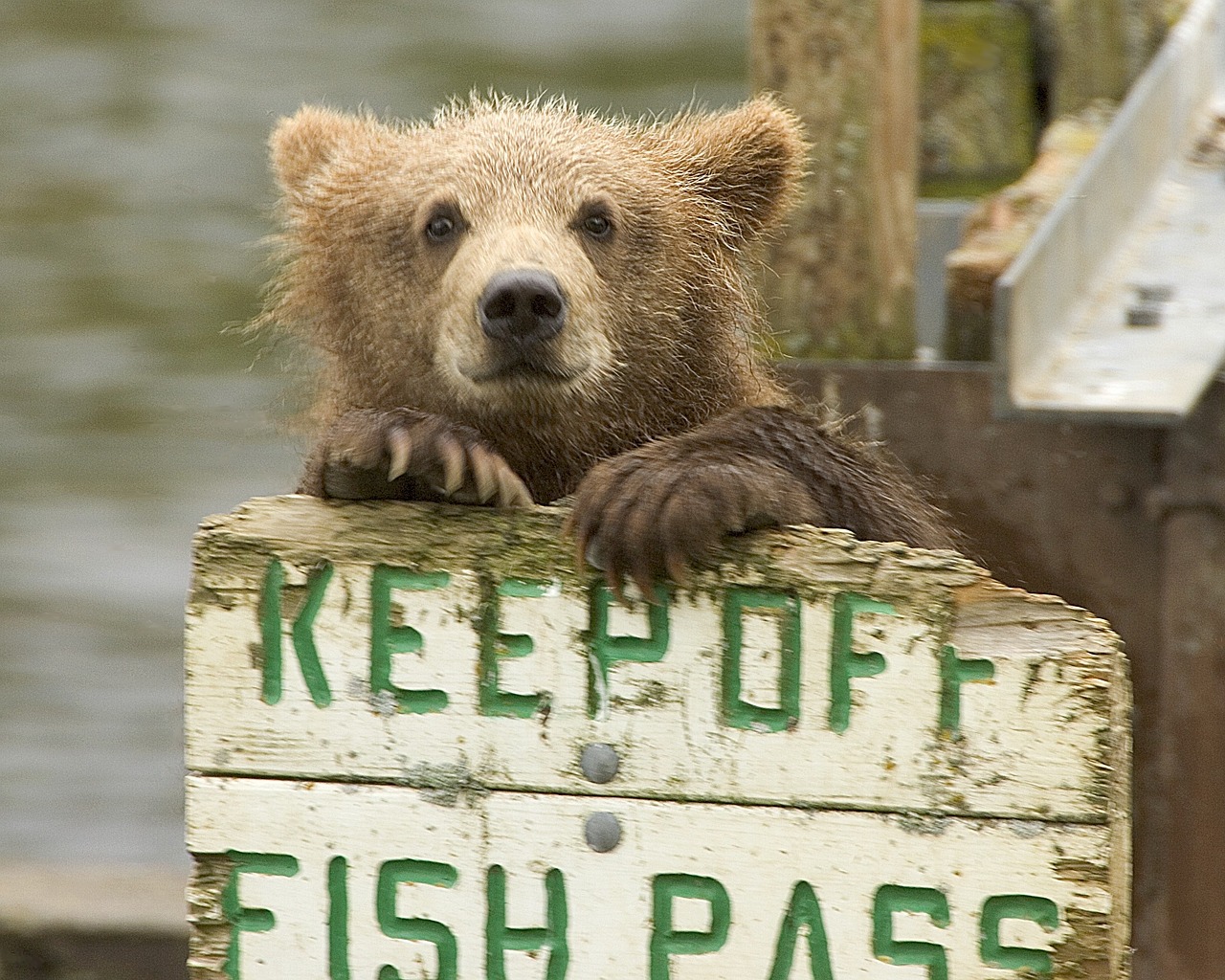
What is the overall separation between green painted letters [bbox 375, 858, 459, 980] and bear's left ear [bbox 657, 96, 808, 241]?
1.61 m

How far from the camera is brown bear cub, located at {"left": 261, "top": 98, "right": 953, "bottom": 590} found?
2633 millimetres

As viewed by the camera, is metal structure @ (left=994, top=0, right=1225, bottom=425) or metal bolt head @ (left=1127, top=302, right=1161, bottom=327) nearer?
metal structure @ (left=994, top=0, right=1225, bottom=425)

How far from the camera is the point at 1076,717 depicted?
212 centimetres

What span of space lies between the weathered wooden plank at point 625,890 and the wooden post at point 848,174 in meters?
2.48

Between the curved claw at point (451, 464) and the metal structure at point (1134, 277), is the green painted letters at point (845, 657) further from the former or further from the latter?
the metal structure at point (1134, 277)

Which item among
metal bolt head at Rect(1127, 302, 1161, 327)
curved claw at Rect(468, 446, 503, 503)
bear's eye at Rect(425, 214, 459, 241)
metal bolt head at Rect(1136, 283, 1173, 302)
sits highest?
bear's eye at Rect(425, 214, 459, 241)

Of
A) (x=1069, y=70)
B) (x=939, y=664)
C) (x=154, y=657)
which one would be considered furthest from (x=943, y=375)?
(x=154, y=657)

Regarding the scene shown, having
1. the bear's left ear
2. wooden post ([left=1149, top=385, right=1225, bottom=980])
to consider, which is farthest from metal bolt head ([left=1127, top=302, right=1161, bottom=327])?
the bear's left ear

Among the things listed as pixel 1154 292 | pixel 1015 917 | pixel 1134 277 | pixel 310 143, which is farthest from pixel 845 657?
pixel 1134 277

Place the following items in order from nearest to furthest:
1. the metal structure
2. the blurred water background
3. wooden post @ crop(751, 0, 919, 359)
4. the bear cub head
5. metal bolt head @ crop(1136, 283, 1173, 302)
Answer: the bear cub head, the metal structure, metal bolt head @ crop(1136, 283, 1173, 302), wooden post @ crop(751, 0, 919, 359), the blurred water background

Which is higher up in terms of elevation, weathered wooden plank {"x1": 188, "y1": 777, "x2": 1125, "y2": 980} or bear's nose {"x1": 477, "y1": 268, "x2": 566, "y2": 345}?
bear's nose {"x1": 477, "y1": 268, "x2": 566, "y2": 345}

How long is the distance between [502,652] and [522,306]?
0.72 metres

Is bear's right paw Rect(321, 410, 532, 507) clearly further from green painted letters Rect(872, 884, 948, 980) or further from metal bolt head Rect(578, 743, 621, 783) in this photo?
green painted letters Rect(872, 884, 948, 980)

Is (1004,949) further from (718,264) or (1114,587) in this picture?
(1114,587)
